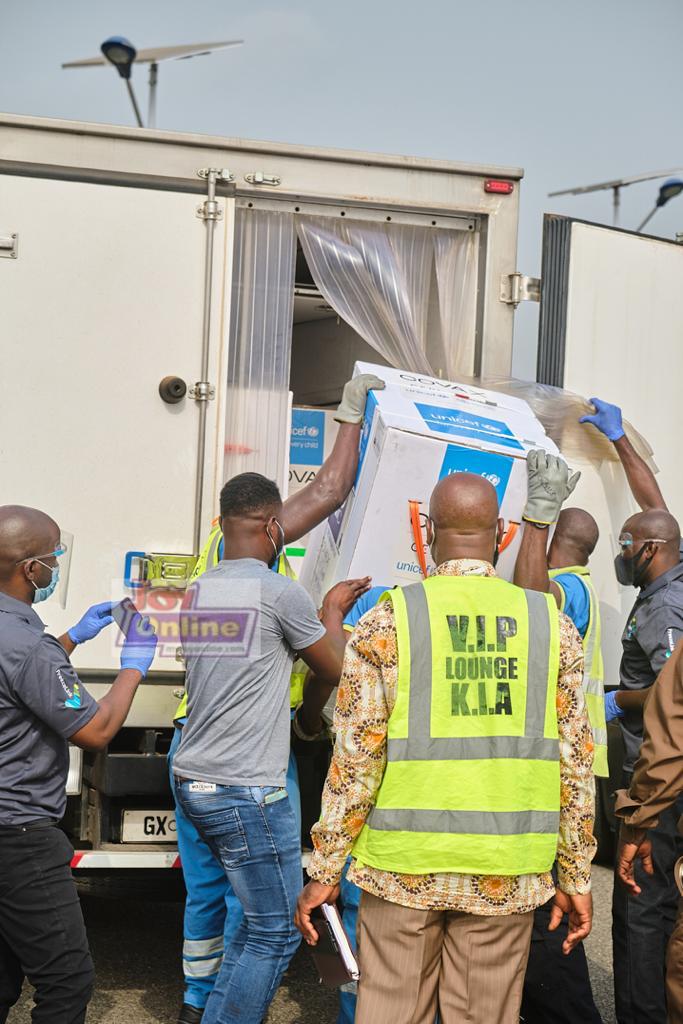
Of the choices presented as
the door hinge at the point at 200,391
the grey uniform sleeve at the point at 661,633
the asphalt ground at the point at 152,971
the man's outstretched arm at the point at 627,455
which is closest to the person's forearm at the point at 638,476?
the man's outstretched arm at the point at 627,455

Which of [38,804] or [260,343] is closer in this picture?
[38,804]

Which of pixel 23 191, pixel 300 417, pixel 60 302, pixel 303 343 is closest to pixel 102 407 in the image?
pixel 60 302

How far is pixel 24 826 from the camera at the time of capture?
3.03 m

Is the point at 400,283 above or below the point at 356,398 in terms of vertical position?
above

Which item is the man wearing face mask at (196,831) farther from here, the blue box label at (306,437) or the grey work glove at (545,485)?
the blue box label at (306,437)

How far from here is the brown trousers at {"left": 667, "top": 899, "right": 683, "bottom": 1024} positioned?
9.37 ft

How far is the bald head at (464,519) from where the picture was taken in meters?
2.76

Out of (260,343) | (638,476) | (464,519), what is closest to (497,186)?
(260,343)

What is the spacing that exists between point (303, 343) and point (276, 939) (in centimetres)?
326

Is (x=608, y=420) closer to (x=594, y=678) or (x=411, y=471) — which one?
(x=594, y=678)

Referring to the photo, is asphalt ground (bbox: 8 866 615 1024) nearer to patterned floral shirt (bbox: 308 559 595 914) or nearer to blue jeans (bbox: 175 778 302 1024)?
blue jeans (bbox: 175 778 302 1024)

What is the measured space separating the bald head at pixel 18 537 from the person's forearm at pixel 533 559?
1.47 m

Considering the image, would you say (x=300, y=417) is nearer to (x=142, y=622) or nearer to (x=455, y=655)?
(x=142, y=622)

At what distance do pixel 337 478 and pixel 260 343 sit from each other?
42.9 inches
